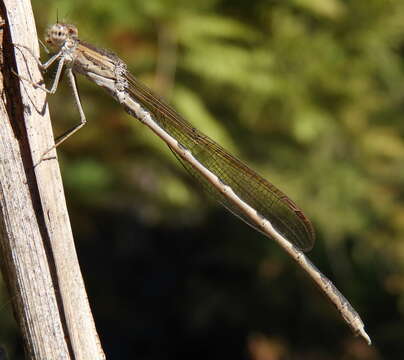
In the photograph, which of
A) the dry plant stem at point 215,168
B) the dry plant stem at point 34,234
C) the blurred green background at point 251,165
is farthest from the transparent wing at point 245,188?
the dry plant stem at point 34,234

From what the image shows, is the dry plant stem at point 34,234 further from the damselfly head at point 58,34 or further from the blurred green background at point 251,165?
the blurred green background at point 251,165

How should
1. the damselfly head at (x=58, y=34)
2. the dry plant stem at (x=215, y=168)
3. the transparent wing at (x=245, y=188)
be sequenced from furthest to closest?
the transparent wing at (x=245, y=188)
the dry plant stem at (x=215, y=168)
the damselfly head at (x=58, y=34)

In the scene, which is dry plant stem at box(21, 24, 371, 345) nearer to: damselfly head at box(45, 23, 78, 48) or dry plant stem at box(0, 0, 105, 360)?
damselfly head at box(45, 23, 78, 48)

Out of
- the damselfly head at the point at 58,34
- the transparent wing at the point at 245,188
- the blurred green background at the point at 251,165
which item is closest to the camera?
the damselfly head at the point at 58,34

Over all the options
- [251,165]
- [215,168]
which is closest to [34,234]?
[215,168]

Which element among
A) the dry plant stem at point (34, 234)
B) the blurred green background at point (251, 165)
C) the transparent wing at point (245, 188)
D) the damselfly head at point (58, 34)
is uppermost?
the blurred green background at point (251, 165)

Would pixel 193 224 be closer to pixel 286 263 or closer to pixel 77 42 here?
pixel 286 263
